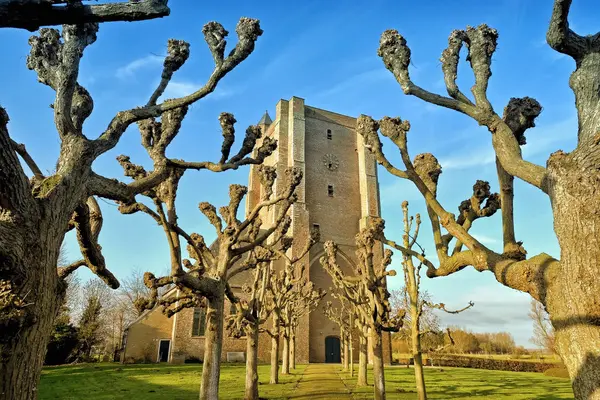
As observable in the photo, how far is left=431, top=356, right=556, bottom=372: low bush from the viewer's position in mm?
31689

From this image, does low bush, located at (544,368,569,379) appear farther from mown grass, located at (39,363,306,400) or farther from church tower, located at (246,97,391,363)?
mown grass, located at (39,363,306,400)

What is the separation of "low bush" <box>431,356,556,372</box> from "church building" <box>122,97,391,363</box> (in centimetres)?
833

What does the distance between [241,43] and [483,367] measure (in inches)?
1477

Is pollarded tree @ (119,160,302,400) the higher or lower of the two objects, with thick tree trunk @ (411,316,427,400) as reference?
higher

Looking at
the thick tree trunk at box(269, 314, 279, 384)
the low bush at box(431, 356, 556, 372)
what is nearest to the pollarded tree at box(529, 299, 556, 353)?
the low bush at box(431, 356, 556, 372)

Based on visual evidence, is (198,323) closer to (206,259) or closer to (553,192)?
(206,259)

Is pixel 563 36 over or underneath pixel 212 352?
over

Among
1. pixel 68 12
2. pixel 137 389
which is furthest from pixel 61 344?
pixel 68 12

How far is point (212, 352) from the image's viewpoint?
9.13m

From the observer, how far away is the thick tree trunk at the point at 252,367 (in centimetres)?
1159

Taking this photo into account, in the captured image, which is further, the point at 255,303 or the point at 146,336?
the point at 146,336

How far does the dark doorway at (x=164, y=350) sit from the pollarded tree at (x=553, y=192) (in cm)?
2964

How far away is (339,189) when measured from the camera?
1609 inches

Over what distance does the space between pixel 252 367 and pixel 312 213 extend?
87.9 ft
